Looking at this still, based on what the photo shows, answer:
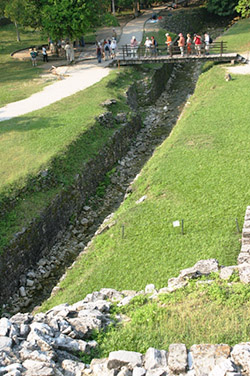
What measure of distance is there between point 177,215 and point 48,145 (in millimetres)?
10407

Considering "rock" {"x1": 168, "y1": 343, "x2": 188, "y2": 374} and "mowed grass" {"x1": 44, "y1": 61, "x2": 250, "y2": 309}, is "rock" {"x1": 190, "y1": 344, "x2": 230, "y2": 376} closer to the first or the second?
"rock" {"x1": 168, "y1": 343, "x2": 188, "y2": 374}

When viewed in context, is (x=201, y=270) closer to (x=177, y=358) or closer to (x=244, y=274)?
(x=244, y=274)

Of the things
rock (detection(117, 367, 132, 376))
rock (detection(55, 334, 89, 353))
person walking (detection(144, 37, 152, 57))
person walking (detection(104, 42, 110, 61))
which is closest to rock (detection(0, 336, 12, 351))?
rock (detection(55, 334, 89, 353))

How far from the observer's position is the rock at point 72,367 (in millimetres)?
11617

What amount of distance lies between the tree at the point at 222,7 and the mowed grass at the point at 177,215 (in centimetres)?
4038

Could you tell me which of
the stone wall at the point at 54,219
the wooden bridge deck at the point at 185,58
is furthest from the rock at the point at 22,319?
the wooden bridge deck at the point at 185,58

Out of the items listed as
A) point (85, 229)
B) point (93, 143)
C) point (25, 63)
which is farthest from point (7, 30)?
point (85, 229)

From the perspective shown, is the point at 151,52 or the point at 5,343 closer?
the point at 5,343

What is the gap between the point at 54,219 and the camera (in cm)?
2422

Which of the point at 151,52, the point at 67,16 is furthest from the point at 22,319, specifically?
the point at 151,52

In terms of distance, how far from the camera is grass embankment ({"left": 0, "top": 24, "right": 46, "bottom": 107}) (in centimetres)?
3867

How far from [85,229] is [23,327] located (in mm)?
12417

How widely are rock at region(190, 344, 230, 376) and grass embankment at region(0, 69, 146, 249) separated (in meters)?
11.9

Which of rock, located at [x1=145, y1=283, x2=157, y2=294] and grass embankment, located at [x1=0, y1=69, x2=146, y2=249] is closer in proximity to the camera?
rock, located at [x1=145, y1=283, x2=157, y2=294]
